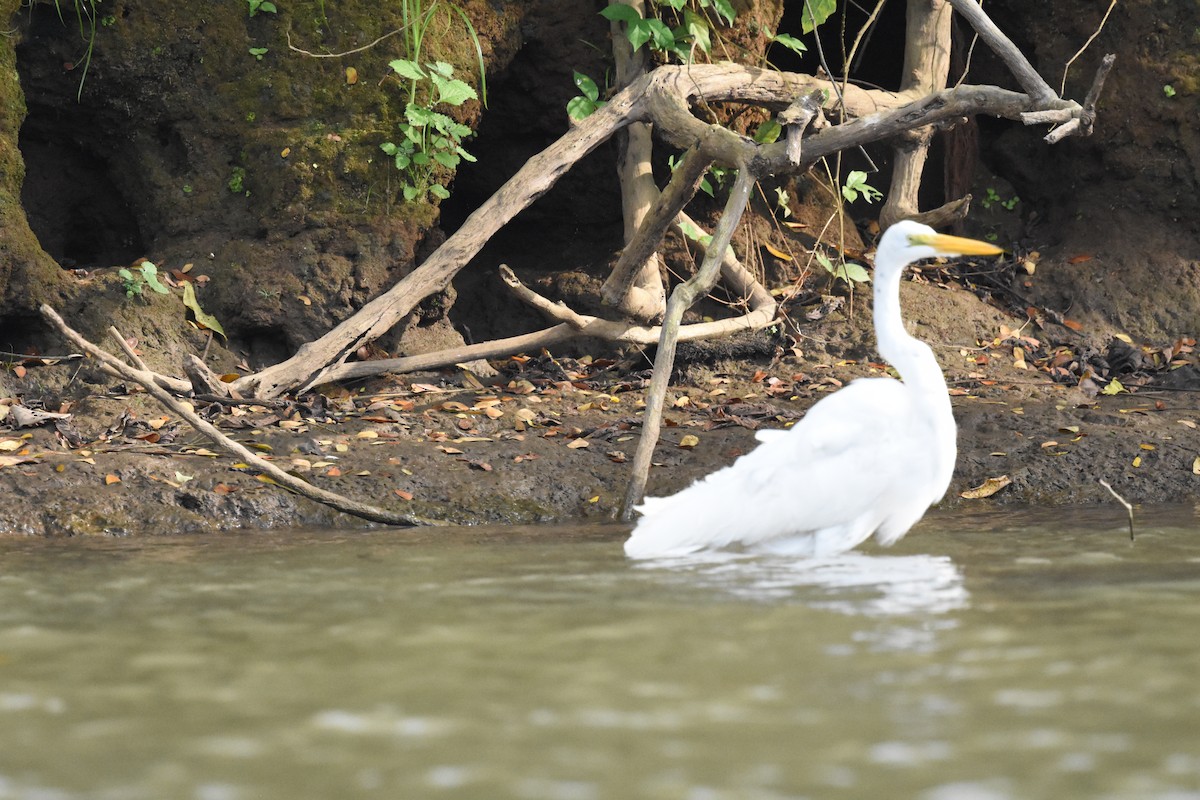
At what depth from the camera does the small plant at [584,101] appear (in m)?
7.86

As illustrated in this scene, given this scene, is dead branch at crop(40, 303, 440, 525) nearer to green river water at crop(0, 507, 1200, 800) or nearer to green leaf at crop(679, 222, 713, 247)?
green river water at crop(0, 507, 1200, 800)

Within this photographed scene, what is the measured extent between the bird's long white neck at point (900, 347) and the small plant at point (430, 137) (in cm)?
345

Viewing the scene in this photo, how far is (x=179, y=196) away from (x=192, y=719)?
6130 mm

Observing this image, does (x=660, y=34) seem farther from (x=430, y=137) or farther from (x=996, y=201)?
(x=996, y=201)

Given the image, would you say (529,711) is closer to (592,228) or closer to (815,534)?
(815,534)

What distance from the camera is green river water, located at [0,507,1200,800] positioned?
2172 mm

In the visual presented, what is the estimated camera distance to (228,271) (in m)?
7.84

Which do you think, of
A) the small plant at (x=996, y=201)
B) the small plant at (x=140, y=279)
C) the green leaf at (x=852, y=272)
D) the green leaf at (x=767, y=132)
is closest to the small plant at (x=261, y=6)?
the small plant at (x=140, y=279)

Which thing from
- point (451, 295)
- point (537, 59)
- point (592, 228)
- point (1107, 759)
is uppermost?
point (537, 59)

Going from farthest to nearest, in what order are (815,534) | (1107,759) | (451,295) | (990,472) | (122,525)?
(451,295) → (990,472) → (122,525) → (815,534) → (1107,759)

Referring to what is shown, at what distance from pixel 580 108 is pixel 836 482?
4.04 metres

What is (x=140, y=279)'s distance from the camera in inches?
295

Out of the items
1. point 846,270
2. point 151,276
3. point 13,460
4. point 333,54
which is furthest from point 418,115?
point 13,460

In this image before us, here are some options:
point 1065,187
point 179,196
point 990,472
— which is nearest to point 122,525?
point 179,196
